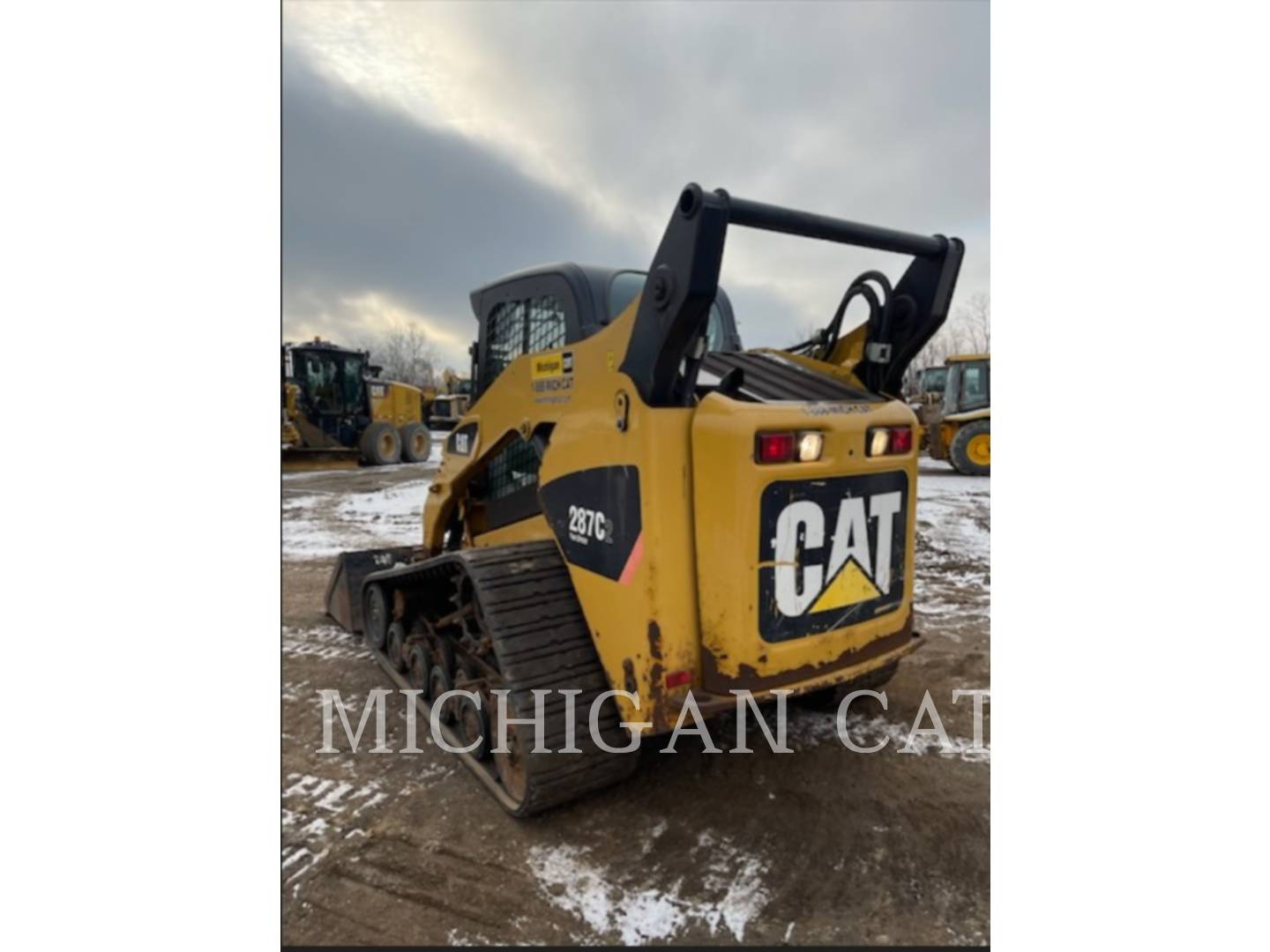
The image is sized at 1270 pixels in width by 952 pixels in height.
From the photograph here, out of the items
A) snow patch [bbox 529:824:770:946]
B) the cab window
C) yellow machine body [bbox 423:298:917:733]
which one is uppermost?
the cab window

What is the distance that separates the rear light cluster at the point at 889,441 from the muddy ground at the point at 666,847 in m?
1.34

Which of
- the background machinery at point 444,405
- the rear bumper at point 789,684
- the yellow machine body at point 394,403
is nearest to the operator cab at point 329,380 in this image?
the yellow machine body at point 394,403

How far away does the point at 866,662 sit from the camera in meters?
2.58

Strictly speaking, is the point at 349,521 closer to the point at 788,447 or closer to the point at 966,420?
the point at 788,447

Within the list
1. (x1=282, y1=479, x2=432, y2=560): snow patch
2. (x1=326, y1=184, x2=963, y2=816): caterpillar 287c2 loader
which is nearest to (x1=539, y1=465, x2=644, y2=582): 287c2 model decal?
(x1=326, y1=184, x2=963, y2=816): caterpillar 287c2 loader

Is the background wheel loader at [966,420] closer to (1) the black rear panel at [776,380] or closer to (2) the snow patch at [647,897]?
(1) the black rear panel at [776,380]

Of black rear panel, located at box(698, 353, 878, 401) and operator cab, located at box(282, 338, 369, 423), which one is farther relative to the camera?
operator cab, located at box(282, 338, 369, 423)

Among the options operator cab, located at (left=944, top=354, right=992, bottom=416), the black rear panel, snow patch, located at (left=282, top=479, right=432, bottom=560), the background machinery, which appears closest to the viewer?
the black rear panel

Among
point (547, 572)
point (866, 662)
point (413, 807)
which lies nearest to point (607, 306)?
point (547, 572)

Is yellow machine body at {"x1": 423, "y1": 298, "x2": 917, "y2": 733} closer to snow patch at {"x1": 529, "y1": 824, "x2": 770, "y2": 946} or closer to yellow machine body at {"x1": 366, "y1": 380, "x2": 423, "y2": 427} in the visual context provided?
snow patch at {"x1": 529, "y1": 824, "x2": 770, "y2": 946}

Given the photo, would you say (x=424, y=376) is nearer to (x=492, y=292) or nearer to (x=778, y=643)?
(x=492, y=292)

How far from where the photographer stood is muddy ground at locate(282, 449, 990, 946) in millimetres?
2150

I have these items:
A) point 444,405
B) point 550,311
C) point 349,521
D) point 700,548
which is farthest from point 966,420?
point 444,405

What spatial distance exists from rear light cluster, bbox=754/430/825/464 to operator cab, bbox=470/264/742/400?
847mm
